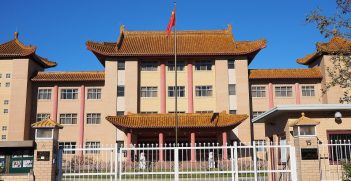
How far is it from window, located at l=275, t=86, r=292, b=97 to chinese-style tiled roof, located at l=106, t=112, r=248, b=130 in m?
7.40

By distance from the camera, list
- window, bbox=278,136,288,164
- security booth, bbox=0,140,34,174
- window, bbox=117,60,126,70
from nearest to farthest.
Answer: window, bbox=278,136,288,164, security booth, bbox=0,140,34,174, window, bbox=117,60,126,70

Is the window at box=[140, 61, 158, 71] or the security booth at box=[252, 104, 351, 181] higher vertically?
the window at box=[140, 61, 158, 71]

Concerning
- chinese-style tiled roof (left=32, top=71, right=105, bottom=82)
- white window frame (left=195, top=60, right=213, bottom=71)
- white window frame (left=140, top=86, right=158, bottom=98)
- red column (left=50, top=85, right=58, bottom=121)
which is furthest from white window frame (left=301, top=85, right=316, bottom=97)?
red column (left=50, top=85, right=58, bottom=121)

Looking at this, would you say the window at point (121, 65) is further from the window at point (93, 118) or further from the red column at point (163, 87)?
the window at point (93, 118)

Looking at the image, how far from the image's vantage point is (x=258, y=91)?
117 feet

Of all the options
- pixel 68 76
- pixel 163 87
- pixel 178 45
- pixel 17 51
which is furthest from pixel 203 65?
pixel 17 51

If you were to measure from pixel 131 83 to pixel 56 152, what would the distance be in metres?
22.8

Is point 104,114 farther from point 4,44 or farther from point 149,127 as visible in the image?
point 4,44

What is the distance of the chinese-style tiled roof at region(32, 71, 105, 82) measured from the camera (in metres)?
35.4

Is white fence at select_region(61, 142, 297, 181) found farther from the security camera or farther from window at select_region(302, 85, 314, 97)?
window at select_region(302, 85, 314, 97)

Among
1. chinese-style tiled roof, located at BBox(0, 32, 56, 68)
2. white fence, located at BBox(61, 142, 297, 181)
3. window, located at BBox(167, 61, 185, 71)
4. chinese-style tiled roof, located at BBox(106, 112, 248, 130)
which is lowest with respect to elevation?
white fence, located at BBox(61, 142, 297, 181)

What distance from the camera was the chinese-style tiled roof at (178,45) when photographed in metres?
34.2

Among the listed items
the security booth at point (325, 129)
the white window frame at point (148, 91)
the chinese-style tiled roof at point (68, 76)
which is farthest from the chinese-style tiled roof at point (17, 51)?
the security booth at point (325, 129)

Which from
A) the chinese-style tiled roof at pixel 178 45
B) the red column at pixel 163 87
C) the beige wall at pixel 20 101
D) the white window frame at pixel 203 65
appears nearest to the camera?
the beige wall at pixel 20 101
